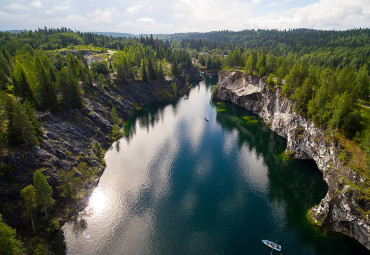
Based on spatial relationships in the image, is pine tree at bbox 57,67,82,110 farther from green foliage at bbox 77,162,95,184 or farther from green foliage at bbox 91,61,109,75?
green foliage at bbox 91,61,109,75

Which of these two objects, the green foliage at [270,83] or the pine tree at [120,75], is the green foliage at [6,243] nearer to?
the pine tree at [120,75]

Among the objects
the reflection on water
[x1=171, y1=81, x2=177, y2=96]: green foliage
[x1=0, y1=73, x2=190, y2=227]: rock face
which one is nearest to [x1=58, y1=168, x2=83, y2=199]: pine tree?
[x1=0, y1=73, x2=190, y2=227]: rock face

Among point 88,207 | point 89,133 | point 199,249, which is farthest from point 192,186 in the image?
point 89,133

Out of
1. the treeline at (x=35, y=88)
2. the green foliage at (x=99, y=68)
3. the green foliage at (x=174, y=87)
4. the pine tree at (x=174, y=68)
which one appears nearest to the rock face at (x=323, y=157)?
the green foliage at (x=174, y=87)

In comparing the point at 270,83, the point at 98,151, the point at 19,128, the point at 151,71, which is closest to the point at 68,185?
the point at 19,128

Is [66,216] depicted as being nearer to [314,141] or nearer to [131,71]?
[314,141]

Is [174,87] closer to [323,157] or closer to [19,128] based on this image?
[19,128]
